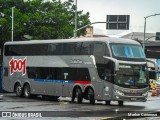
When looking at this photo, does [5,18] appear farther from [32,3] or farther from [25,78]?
[25,78]

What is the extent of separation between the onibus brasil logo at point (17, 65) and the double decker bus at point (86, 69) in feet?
0.22

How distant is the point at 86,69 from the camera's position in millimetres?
28812

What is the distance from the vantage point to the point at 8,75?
117 feet

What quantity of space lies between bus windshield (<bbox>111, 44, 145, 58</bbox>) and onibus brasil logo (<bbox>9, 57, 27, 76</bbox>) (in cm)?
822

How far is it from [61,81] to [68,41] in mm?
2459

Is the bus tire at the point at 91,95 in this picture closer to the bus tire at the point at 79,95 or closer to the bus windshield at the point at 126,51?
the bus tire at the point at 79,95

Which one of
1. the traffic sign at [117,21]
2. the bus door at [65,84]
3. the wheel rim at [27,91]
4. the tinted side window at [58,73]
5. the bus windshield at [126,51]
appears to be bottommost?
the wheel rim at [27,91]

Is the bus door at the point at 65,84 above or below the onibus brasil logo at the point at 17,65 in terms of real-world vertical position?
below

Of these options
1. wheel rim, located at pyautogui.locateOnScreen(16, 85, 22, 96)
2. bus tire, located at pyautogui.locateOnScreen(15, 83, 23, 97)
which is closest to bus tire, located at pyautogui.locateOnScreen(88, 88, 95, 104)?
bus tire, located at pyautogui.locateOnScreen(15, 83, 23, 97)

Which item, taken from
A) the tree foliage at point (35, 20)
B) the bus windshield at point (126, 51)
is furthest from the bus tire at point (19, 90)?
the tree foliage at point (35, 20)

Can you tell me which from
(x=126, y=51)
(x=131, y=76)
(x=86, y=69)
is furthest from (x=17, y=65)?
(x=131, y=76)

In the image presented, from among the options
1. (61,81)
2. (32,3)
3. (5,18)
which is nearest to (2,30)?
(5,18)

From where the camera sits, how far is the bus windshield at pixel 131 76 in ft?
89.9

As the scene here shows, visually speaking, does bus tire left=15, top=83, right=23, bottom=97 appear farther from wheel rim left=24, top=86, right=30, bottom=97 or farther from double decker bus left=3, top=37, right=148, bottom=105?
wheel rim left=24, top=86, right=30, bottom=97
